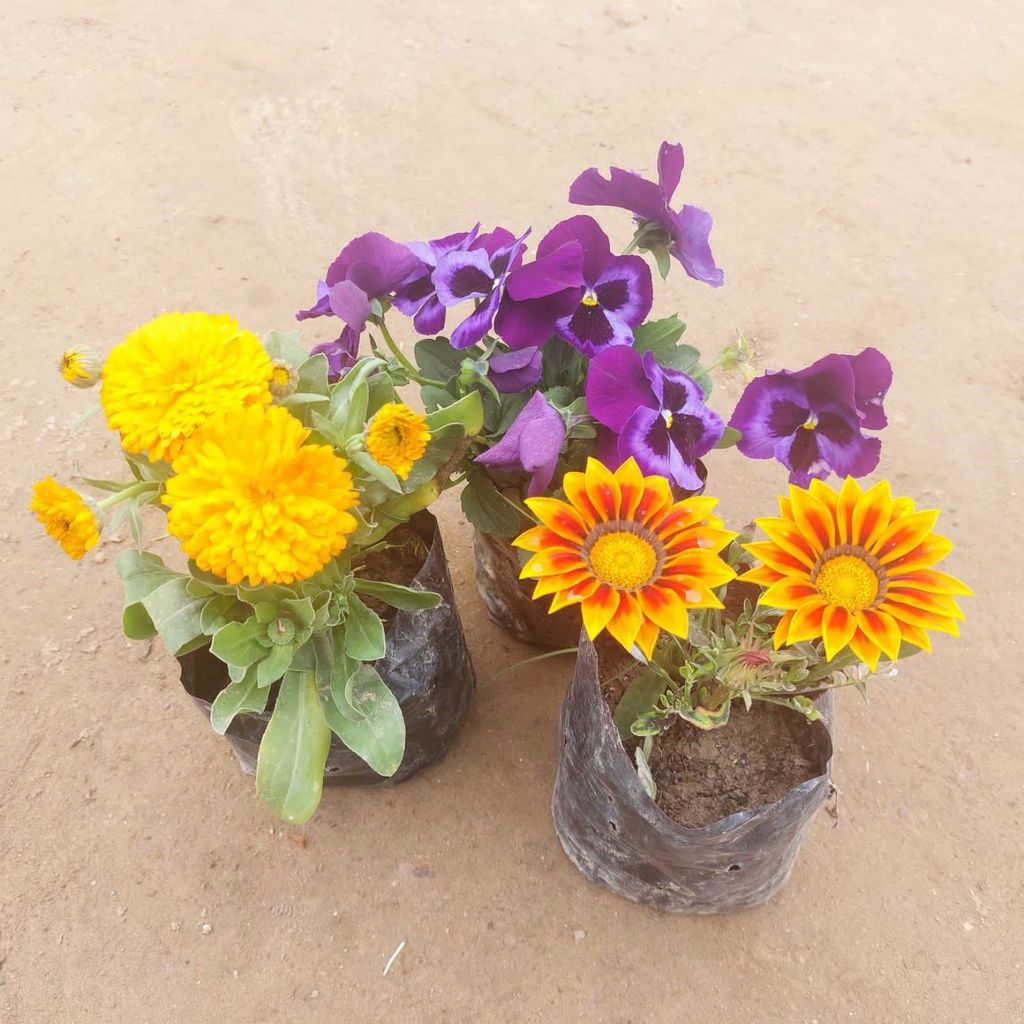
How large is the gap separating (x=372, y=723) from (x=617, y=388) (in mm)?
531

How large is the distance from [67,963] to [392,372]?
3.50ft

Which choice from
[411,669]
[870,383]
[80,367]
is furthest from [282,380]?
[870,383]

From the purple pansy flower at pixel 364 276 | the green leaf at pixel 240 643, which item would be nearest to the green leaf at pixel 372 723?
the green leaf at pixel 240 643

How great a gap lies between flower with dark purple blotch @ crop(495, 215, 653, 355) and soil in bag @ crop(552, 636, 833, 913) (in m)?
0.41

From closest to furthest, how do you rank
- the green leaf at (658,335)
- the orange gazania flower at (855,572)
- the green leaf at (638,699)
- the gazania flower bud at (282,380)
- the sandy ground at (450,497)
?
the orange gazania flower at (855,572)
the gazania flower bud at (282,380)
the green leaf at (638,699)
the green leaf at (658,335)
the sandy ground at (450,497)

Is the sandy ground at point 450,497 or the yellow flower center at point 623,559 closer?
the yellow flower center at point 623,559

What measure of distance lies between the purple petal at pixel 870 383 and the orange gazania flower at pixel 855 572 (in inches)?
9.6

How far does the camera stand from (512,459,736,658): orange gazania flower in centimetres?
85

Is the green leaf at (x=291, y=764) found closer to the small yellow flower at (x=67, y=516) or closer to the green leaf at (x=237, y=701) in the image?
the green leaf at (x=237, y=701)

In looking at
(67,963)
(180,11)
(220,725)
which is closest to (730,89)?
(180,11)

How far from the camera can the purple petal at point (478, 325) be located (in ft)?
3.70

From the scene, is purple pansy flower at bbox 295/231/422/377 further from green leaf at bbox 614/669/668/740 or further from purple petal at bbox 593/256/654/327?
green leaf at bbox 614/669/668/740

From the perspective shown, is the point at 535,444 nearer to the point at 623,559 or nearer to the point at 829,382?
the point at 623,559

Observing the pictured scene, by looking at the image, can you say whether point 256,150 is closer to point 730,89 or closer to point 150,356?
point 730,89
